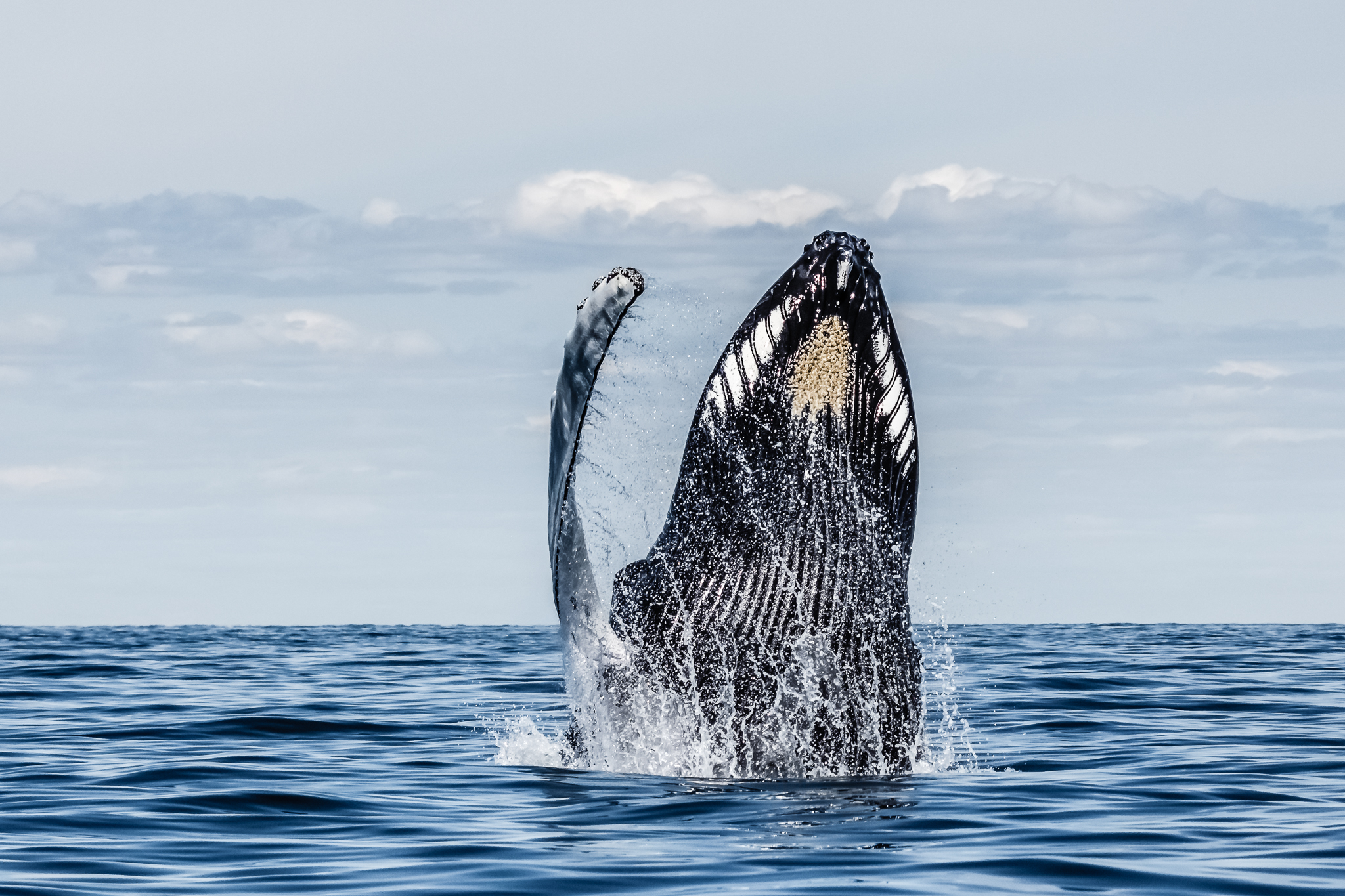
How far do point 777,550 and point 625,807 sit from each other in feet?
4.86

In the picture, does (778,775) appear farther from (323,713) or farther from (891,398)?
(323,713)

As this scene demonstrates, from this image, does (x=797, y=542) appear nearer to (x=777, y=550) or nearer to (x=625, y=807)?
(x=777, y=550)

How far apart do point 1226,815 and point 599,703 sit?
326 centimetres

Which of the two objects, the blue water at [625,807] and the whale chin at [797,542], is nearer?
the blue water at [625,807]

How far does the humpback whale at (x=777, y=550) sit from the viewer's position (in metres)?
8.35

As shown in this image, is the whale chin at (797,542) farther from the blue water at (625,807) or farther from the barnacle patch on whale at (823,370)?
the blue water at (625,807)

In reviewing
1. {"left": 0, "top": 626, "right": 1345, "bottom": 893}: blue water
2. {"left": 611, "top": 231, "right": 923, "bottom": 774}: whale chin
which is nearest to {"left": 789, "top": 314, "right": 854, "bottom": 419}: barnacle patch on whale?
{"left": 611, "top": 231, "right": 923, "bottom": 774}: whale chin

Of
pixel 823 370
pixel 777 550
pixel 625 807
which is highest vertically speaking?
A: pixel 823 370

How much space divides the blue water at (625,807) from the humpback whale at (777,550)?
401mm

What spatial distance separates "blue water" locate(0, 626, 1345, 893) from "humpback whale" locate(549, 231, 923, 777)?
40 cm

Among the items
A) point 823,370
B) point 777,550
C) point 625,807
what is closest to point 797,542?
point 777,550

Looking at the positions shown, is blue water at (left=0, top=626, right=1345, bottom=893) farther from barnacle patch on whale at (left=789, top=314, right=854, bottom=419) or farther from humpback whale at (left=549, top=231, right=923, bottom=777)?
barnacle patch on whale at (left=789, top=314, right=854, bottom=419)

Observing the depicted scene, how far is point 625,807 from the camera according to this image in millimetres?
8820

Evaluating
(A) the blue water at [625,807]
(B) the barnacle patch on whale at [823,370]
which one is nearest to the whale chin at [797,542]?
(B) the barnacle patch on whale at [823,370]
